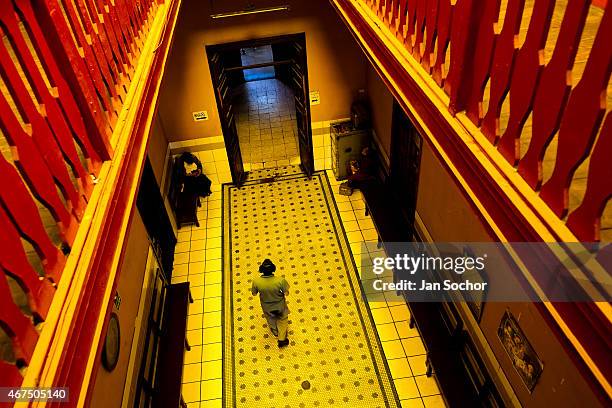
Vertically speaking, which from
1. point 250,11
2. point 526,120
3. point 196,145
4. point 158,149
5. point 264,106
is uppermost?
point 526,120

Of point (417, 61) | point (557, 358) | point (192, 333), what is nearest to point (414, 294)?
point (557, 358)

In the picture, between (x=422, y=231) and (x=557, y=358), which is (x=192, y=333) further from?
(x=557, y=358)

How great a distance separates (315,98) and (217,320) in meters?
4.65

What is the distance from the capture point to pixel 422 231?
6000 mm

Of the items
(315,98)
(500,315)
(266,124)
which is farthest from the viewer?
(266,124)

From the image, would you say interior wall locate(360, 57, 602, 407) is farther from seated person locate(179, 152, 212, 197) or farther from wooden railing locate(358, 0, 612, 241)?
seated person locate(179, 152, 212, 197)

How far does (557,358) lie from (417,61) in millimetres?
2430

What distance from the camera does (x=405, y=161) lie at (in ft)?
22.2

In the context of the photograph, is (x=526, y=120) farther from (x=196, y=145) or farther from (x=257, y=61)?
(x=257, y=61)

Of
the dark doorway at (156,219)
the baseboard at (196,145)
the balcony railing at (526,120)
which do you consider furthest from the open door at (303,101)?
the balcony railing at (526,120)

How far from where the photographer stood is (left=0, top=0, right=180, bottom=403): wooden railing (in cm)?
151

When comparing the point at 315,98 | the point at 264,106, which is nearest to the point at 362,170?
the point at 315,98

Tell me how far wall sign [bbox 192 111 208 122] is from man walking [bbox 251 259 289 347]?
13.3 feet

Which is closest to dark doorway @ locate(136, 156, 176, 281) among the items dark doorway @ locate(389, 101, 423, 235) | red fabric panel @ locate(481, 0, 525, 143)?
dark doorway @ locate(389, 101, 423, 235)
